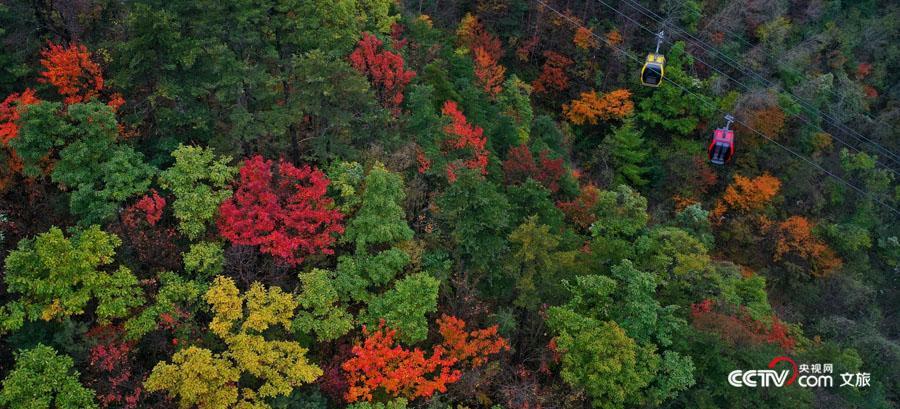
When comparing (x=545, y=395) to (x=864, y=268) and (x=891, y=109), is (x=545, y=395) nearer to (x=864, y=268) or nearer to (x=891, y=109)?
(x=864, y=268)

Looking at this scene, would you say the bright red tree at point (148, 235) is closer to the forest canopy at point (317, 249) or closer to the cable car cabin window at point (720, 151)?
the forest canopy at point (317, 249)

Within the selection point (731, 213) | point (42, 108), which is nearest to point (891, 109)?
point (731, 213)

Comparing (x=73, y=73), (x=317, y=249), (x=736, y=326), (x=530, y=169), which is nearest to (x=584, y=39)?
(x=530, y=169)

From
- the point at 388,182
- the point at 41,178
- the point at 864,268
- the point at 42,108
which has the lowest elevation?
the point at 864,268

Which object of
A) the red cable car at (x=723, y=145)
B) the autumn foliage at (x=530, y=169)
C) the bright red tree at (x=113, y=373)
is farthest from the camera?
the autumn foliage at (x=530, y=169)

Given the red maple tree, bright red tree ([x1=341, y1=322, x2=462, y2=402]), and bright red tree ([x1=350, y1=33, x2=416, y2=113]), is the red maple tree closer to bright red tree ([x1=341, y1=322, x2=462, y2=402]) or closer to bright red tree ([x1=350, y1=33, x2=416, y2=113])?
bright red tree ([x1=350, y1=33, x2=416, y2=113])

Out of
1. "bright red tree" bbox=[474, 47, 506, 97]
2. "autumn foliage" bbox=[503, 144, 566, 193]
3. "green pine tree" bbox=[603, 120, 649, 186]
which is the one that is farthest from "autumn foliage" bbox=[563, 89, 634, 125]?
"autumn foliage" bbox=[503, 144, 566, 193]

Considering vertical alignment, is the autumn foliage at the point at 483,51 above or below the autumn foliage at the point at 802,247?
above

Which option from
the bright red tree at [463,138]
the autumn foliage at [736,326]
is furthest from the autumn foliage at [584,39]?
the autumn foliage at [736,326]
